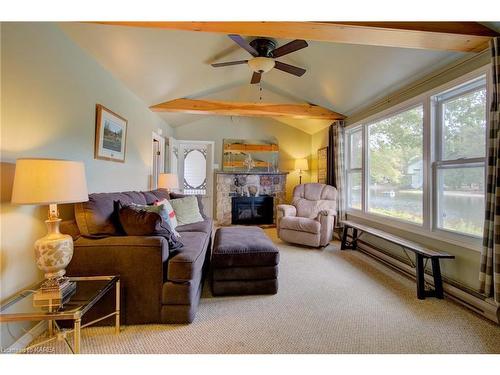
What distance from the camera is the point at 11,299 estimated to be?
4.72 ft

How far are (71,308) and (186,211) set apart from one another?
2086 mm

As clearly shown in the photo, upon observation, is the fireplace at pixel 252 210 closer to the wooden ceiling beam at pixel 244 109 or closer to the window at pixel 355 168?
the window at pixel 355 168

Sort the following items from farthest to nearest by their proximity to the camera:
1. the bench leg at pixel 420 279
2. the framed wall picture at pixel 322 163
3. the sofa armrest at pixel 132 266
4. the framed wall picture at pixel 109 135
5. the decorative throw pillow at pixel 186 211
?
the framed wall picture at pixel 322 163 < the decorative throw pillow at pixel 186 211 < the framed wall picture at pixel 109 135 < the bench leg at pixel 420 279 < the sofa armrest at pixel 132 266

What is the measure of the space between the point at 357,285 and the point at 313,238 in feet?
4.16

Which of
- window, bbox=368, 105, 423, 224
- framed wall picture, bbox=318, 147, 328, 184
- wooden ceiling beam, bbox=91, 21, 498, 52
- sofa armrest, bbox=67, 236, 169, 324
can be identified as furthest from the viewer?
framed wall picture, bbox=318, 147, 328, 184

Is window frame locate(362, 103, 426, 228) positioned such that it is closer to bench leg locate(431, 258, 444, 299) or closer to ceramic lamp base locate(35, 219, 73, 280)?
bench leg locate(431, 258, 444, 299)

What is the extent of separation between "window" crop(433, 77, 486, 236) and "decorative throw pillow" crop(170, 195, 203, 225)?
2.92 meters

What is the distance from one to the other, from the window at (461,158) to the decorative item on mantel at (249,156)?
3669 millimetres

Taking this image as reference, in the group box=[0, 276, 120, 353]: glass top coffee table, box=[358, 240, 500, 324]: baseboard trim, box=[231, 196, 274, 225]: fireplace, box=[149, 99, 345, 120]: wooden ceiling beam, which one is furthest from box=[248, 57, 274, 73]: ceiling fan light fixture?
box=[231, 196, 274, 225]: fireplace

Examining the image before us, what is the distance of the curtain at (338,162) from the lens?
440 centimetres

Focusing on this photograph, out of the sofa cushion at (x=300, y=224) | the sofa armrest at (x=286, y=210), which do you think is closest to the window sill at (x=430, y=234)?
the sofa cushion at (x=300, y=224)

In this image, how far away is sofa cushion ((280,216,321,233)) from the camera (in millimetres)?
3715
